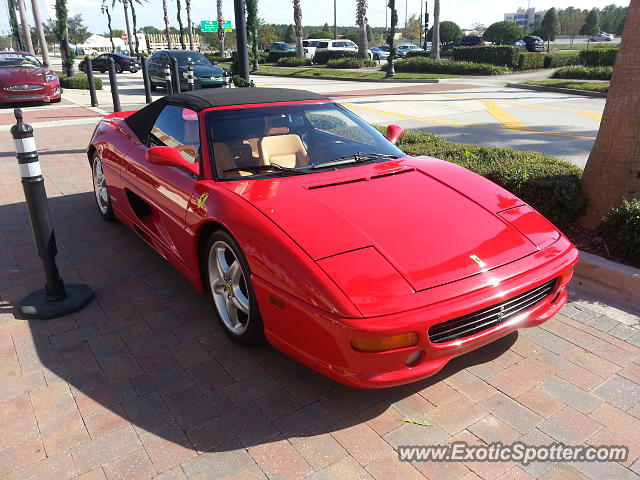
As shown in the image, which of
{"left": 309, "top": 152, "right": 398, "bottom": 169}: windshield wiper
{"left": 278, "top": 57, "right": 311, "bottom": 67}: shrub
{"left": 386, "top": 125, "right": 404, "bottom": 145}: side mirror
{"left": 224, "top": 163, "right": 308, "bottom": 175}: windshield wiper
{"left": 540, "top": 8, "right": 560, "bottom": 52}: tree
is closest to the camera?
{"left": 224, "top": 163, "right": 308, "bottom": 175}: windshield wiper

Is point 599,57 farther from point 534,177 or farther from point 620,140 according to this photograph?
point 620,140

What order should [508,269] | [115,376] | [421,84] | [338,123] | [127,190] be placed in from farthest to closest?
1. [421,84]
2. [127,190]
3. [338,123]
4. [115,376]
5. [508,269]

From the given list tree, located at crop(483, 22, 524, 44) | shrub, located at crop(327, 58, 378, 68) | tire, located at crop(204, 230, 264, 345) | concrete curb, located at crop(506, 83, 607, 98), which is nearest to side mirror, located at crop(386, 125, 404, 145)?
tire, located at crop(204, 230, 264, 345)

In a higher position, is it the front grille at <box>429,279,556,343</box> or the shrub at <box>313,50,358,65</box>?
the shrub at <box>313,50,358,65</box>

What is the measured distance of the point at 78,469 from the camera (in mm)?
2314

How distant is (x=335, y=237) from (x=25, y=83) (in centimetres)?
1431

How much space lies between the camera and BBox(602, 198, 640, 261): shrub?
12.6 feet

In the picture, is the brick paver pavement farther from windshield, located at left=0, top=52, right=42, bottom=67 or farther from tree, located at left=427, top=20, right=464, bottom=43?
tree, located at left=427, top=20, right=464, bottom=43

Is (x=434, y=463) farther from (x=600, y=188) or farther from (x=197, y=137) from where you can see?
(x=600, y=188)

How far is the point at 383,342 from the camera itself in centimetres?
231

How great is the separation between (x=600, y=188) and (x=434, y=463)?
3215 mm

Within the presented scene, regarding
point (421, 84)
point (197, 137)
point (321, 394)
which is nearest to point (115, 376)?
point (321, 394)

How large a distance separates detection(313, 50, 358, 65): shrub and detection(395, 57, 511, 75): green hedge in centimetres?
865

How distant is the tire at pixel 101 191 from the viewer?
5209mm
